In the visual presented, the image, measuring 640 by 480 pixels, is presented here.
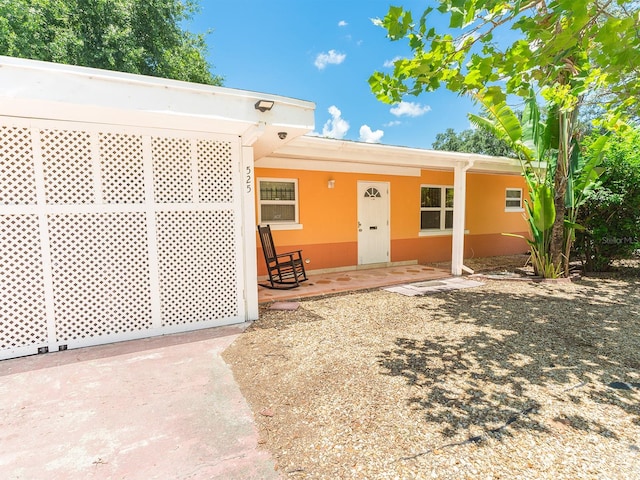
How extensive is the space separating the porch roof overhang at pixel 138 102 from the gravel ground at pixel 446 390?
2846mm

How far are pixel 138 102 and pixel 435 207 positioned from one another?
28.0ft

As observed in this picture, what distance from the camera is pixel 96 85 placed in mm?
3379

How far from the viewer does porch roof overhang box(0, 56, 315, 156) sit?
10.3 ft

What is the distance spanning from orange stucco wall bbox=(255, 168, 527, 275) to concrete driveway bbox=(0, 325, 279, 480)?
4.28 metres

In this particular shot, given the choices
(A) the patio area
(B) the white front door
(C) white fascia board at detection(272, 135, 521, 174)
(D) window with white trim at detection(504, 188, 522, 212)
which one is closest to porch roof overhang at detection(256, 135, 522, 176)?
(C) white fascia board at detection(272, 135, 521, 174)

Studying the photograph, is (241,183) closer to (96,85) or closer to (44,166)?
(96,85)

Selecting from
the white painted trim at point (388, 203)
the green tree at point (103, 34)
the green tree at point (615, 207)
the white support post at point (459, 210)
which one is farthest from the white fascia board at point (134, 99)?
the green tree at point (103, 34)

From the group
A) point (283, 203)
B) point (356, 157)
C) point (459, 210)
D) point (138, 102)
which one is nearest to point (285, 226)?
point (283, 203)

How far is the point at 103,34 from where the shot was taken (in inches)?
501

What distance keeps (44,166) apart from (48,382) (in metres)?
2.39

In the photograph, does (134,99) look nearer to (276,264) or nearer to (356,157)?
(276,264)

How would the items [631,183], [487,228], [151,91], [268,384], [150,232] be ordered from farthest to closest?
[487,228] → [631,183] → [150,232] → [151,91] → [268,384]

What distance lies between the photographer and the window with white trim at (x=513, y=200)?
444 inches

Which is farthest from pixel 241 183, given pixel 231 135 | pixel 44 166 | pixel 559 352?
pixel 559 352
